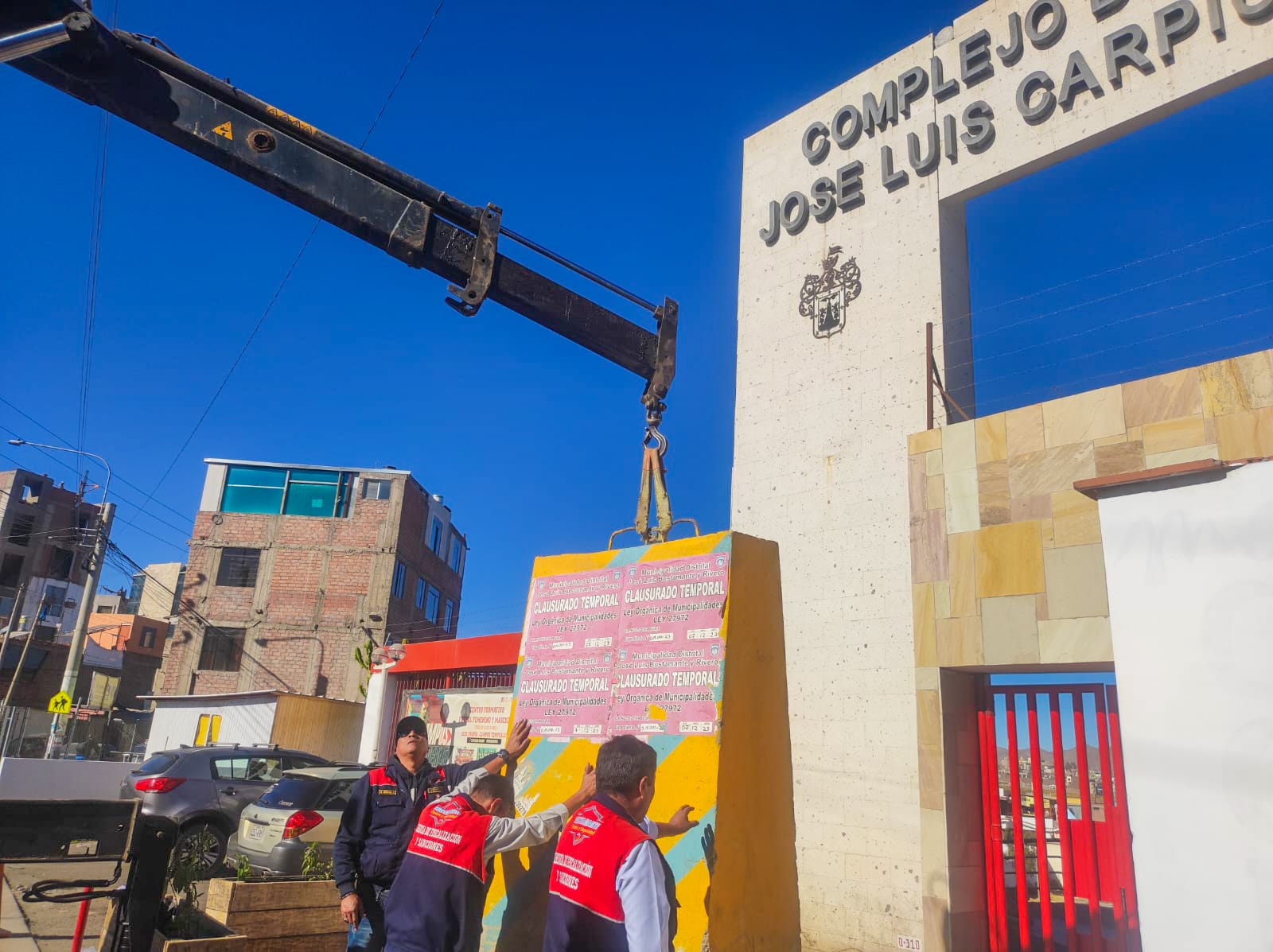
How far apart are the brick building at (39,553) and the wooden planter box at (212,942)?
47.6m

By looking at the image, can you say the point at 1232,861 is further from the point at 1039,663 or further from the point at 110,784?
the point at 110,784

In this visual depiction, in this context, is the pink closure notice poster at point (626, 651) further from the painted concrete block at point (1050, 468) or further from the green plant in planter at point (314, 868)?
the painted concrete block at point (1050, 468)

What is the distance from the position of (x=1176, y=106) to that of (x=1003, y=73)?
202 cm

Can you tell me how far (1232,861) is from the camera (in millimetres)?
5145

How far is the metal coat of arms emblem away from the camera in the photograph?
1066cm

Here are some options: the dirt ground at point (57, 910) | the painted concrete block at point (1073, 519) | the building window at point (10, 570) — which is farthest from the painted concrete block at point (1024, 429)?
A: the building window at point (10, 570)

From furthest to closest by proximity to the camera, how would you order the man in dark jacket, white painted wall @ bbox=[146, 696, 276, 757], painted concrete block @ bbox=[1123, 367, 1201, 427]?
white painted wall @ bbox=[146, 696, 276, 757] → painted concrete block @ bbox=[1123, 367, 1201, 427] → the man in dark jacket

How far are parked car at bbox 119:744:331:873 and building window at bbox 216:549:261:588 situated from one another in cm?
2371

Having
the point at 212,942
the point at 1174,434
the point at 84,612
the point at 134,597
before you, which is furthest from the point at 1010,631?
the point at 134,597

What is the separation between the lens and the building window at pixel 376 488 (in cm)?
3591

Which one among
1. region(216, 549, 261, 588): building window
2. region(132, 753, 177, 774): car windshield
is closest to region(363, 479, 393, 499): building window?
region(216, 549, 261, 588): building window

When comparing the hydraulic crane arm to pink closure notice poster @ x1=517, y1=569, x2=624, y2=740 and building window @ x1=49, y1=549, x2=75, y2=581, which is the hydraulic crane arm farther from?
building window @ x1=49, y1=549, x2=75, y2=581

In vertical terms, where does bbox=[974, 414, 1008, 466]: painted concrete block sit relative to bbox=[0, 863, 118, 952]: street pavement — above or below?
above

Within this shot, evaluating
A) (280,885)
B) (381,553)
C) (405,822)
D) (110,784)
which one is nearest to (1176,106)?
(405,822)
